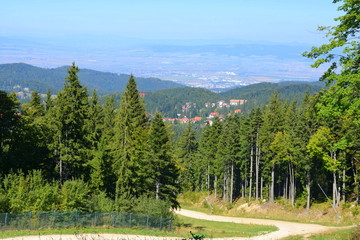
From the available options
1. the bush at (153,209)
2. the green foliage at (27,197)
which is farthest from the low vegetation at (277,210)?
the green foliage at (27,197)

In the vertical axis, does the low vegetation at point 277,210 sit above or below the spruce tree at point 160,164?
below

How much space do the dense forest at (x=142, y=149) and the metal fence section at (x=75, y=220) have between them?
7.04ft

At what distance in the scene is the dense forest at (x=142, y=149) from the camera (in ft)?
50.8

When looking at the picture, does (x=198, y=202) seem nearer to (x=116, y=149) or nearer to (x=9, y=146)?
(x=116, y=149)

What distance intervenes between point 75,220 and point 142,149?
15.4m

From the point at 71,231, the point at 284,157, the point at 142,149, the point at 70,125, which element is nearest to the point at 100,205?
the point at 71,231

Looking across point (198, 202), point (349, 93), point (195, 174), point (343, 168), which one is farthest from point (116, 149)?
point (195, 174)

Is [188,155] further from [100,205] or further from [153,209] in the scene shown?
[100,205]

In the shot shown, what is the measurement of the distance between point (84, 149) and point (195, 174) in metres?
40.7

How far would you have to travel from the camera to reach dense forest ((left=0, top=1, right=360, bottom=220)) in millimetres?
15477

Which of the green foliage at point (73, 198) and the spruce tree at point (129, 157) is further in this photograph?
the spruce tree at point (129, 157)

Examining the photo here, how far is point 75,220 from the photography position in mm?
23469

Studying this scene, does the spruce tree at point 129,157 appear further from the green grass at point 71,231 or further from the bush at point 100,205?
the green grass at point 71,231

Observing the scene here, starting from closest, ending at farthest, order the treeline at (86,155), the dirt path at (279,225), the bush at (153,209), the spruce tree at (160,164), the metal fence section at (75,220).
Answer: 1. the metal fence section at (75,220)
2. the bush at (153,209)
3. the dirt path at (279,225)
4. the treeline at (86,155)
5. the spruce tree at (160,164)
